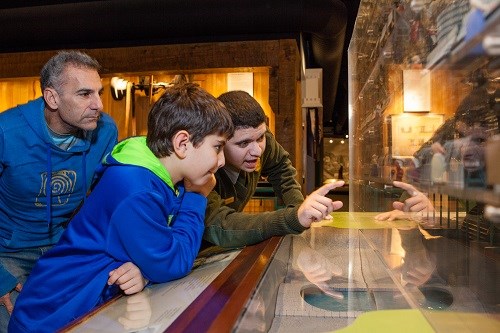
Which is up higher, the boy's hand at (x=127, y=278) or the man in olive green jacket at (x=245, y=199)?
the man in olive green jacket at (x=245, y=199)

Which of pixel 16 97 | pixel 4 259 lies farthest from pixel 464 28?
pixel 16 97

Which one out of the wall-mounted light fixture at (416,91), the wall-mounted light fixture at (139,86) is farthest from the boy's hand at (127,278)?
the wall-mounted light fixture at (139,86)

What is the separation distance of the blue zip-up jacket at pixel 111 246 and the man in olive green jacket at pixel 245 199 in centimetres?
Answer: 35

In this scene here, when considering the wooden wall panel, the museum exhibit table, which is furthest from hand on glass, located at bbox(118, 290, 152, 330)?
the wooden wall panel

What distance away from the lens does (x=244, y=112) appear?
1.63 meters

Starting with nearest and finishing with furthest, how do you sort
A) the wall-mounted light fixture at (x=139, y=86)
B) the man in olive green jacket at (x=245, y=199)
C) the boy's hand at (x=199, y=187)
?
1. the boy's hand at (x=199, y=187)
2. the man in olive green jacket at (x=245, y=199)
3. the wall-mounted light fixture at (x=139, y=86)

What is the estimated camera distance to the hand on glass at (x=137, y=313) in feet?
2.45

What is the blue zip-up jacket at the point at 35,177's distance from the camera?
162 cm

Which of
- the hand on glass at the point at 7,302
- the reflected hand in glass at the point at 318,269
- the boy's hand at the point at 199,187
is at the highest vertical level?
the boy's hand at the point at 199,187

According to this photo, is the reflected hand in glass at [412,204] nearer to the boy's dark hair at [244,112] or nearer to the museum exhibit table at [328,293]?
the museum exhibit table at [328,293]

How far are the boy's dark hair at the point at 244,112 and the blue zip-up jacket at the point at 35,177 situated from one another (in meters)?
0.52

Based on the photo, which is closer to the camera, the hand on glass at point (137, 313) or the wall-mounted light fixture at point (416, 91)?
the hand on glass at point (137, 313)

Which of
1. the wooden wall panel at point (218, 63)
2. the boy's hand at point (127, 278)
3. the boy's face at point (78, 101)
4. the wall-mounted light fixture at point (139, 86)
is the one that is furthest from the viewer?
the wall-mounted light fixture at point (139, 86)

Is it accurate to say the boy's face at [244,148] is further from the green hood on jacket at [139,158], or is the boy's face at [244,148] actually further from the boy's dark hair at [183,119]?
the green hood on jacket at [139,158]
